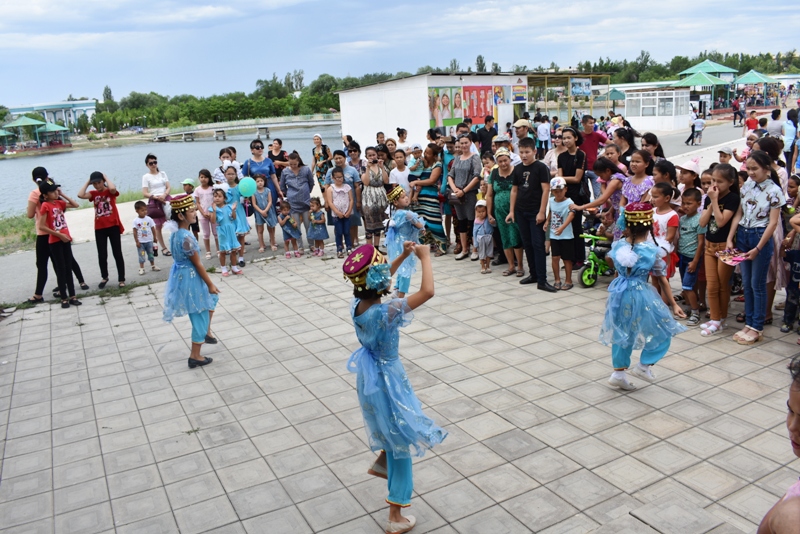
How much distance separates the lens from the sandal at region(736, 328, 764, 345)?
244 inches

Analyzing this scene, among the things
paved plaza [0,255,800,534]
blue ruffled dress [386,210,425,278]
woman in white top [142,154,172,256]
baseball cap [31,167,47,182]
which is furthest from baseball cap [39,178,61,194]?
blue ruffled dress [386,210,425,278]

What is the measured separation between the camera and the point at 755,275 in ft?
20.3

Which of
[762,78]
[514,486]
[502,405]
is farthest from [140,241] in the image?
[762,78]

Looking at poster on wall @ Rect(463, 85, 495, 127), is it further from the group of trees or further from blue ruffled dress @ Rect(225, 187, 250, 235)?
the group of trees

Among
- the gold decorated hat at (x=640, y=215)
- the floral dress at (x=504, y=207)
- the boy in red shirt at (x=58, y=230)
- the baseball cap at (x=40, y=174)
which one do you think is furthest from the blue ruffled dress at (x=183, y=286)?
the floral dress at (x=504, y=207)

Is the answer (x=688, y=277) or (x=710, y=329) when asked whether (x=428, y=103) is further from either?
(x=710, y=329)

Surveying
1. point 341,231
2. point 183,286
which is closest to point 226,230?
point 341,231

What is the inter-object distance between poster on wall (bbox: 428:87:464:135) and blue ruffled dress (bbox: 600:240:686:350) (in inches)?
527

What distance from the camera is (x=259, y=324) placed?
7785 millimetres

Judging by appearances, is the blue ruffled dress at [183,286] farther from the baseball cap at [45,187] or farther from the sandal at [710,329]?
the sandal at [710,329]

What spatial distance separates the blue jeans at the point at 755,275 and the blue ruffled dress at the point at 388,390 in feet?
13.5

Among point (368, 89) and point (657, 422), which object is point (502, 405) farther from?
point (368, 89)

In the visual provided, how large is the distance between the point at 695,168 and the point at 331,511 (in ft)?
18.0

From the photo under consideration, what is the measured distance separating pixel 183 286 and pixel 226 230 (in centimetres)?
368
